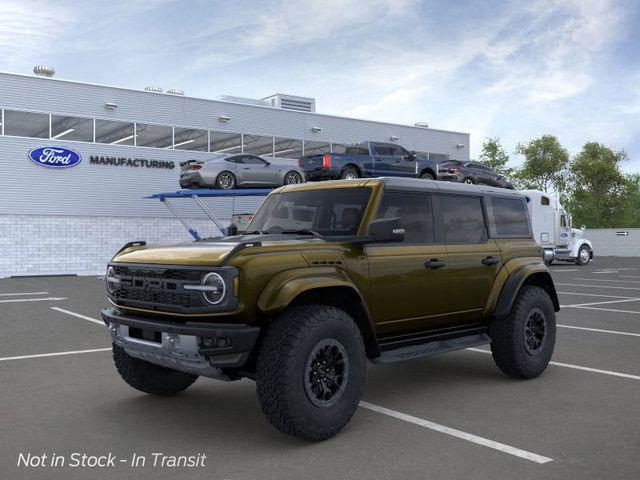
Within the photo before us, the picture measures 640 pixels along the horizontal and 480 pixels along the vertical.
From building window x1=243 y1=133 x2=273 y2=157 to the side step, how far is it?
86.3ft

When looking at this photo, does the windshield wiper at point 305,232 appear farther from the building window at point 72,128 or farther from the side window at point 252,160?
the building window at point 72,128

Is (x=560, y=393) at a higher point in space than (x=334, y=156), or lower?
lower

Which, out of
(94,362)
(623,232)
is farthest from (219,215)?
(623,232)

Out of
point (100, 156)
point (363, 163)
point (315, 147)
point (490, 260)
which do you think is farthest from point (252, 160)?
point (490, 260)

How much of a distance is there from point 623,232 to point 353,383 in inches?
1866

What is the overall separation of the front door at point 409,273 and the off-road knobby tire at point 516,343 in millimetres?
830

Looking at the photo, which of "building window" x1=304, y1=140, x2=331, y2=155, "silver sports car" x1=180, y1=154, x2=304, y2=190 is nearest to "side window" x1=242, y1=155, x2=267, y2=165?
Result: "silver sports car" x1=180, y1=154, x2=304, y2=190

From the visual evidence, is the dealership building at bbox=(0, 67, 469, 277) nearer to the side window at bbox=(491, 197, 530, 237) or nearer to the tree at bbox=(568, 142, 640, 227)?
the side window at bbox=(491, 197, 530, 237)

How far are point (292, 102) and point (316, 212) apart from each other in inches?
1171

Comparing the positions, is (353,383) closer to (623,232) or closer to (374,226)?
(374,226)

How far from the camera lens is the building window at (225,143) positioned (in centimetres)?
3070

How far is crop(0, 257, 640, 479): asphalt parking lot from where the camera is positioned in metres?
4.09

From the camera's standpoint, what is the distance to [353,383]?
477cm

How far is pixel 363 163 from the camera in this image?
67.6 ft
